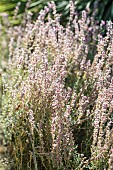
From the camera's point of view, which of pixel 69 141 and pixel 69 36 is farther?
pixel 69 36

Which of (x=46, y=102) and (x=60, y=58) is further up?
(x=60, y=58)

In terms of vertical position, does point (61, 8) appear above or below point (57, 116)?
above

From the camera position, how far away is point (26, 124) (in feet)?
9.27

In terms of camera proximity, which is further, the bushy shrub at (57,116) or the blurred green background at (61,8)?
the blurred green background at (61,8)

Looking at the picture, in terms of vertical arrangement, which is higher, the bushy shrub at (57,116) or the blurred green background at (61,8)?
the blurred green background at (61,8)

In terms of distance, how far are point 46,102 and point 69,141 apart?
0.32 metres

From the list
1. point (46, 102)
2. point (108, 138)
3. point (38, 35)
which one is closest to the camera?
point (108, 138)

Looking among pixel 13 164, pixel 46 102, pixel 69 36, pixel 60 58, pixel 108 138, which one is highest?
pixel 69 36

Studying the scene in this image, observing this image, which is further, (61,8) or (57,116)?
(61,8)

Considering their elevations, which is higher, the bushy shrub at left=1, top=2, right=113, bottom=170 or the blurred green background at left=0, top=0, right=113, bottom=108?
the blurred green background at left=0, top=0, right=113, bottom=108

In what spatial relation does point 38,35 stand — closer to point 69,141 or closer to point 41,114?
point 41,114

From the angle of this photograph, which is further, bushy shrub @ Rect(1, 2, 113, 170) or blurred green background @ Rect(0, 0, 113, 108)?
blurred green background @ Rect(0, 0, 113, 108)

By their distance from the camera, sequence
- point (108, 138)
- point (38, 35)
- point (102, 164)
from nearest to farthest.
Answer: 1. point (108, 138)
2. point (102, 164)
3. point (38, 35)

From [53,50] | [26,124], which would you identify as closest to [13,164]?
[26,124]
